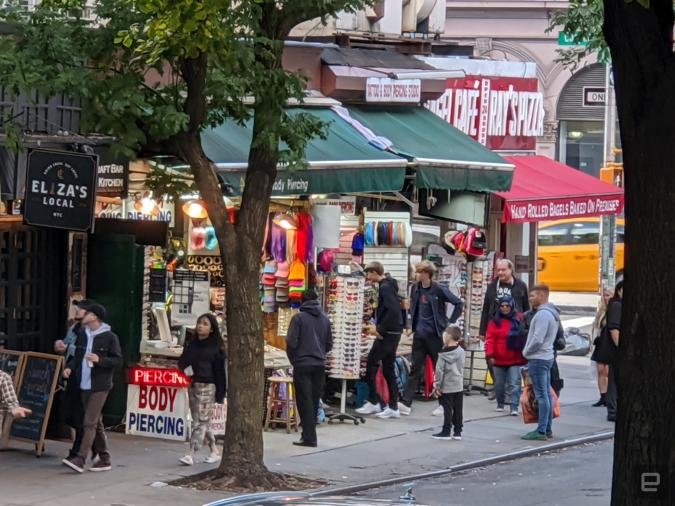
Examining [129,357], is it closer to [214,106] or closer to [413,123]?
[214,106]

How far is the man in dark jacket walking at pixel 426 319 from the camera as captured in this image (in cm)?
1833

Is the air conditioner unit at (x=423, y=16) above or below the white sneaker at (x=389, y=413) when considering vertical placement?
above

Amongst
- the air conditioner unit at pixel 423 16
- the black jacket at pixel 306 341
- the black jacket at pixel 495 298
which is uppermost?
the air conditioner unit at pixel 423 16

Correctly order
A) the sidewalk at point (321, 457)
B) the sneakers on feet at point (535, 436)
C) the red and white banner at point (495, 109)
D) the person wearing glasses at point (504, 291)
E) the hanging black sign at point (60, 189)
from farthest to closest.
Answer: the red and white banner at point (495, 109) → the person wearing glasses at point (504, 291) → the sneakers on feet at point (535, 436) → the hanging black sign at point (60, 189) → the sidewalk at point (321, 457)

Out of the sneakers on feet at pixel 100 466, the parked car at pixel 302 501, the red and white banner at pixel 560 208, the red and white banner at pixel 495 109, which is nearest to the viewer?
the parked car at pixel 302 501

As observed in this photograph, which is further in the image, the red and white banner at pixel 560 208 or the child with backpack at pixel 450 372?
the red and white banner at pixel 560 208

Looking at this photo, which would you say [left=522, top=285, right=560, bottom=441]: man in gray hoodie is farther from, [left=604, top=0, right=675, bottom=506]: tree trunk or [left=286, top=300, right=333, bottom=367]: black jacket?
[left=604, top=0, right=675, bottom=506]: tree trunk

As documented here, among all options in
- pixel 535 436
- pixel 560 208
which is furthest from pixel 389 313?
pixel 560 208

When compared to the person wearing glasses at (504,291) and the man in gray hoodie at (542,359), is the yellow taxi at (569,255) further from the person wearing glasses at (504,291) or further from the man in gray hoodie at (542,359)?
the man in gray hoodie at (542,359)

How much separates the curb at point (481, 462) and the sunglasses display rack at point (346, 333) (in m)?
2.33

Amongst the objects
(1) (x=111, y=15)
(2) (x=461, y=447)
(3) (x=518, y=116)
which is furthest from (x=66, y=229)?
(3) (x=518, y=116)

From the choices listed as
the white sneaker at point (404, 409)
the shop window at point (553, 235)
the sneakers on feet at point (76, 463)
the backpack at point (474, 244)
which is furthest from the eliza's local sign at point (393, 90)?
the shop window at point (553, 235)

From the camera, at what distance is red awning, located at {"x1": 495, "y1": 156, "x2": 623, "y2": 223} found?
21375 mm

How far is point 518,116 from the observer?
24.0m
